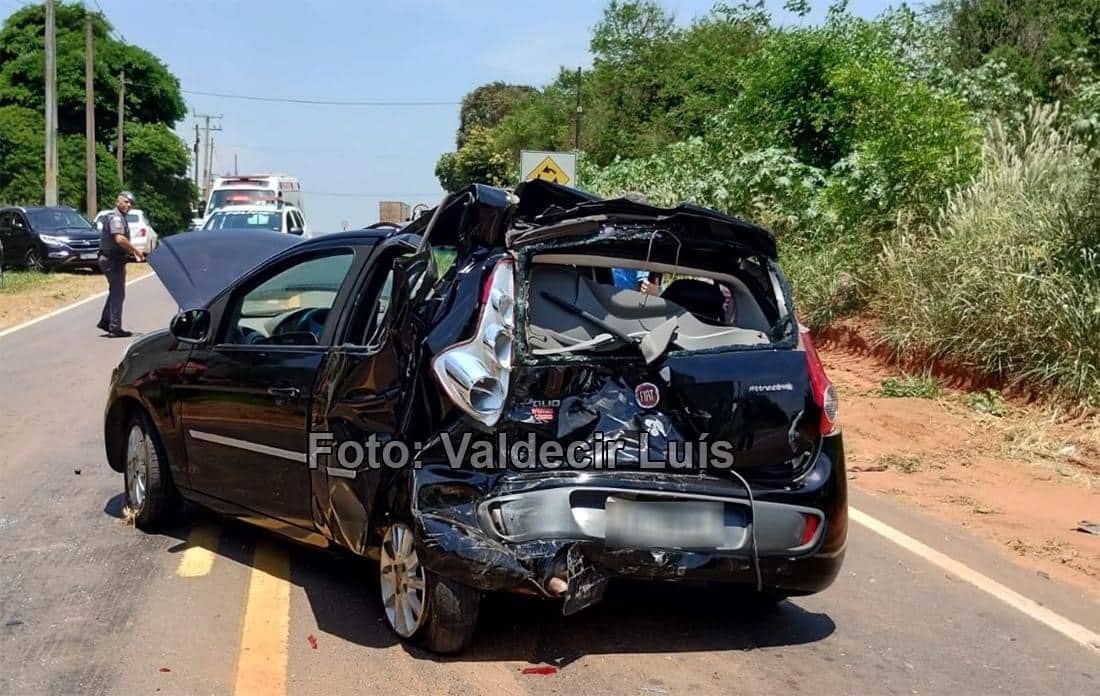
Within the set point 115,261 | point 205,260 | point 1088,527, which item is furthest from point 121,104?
point 1088,527

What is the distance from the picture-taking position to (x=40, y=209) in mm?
28156

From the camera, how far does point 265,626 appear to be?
4.89 m

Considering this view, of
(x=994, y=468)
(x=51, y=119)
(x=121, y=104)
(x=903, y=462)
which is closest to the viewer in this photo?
(x=994, y=468)

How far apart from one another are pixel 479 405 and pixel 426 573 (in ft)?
2.25

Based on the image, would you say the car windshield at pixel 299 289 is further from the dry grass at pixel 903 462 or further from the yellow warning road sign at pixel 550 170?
the yellow warning road sign at pixel 550 170

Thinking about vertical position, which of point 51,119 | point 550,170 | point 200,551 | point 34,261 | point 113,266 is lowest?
point 34,261

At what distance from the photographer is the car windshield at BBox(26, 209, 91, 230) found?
27.6 meters

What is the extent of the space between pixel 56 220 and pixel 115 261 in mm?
14179

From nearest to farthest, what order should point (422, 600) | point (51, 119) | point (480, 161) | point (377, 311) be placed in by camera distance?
1. point (422, 600)
2. point (377, 311)
3. point (51, 119)
4. point (480, 161)

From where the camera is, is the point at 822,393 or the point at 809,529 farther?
the point at 822,393

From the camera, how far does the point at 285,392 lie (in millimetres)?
5195

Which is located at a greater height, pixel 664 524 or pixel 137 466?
pixel 664 524

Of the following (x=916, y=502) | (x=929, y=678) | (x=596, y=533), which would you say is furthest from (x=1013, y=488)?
(x=596, y=533)

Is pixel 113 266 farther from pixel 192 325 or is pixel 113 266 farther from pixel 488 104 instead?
pixel 488 104
